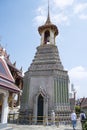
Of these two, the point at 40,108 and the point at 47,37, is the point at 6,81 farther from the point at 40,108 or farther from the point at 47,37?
the point at 47,37

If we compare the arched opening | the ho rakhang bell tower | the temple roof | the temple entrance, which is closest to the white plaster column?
the temple roof

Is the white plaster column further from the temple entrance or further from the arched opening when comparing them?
the arched opening

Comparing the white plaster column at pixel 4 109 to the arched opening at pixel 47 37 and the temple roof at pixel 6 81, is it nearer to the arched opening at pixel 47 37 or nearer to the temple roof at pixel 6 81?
the temple roof at pixel 6 81

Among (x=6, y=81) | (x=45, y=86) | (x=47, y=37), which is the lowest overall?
(x=6, y=81)

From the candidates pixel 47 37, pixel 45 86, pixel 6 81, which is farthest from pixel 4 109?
pixel 47 37

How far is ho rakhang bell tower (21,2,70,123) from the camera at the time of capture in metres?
21.7

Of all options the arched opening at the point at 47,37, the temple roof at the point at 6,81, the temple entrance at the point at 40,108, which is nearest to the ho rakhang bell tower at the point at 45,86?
the temple entrance at the point at 40,108

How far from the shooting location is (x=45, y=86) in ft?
73.7

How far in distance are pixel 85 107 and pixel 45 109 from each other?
1234 inches

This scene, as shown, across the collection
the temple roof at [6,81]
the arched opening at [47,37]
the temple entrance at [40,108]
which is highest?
the arched opening at [47,37]

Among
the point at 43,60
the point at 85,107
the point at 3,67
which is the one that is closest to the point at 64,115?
the point at 43,60

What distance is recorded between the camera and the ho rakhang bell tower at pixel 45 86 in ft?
71.1

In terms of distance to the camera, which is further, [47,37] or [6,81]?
[47,37]

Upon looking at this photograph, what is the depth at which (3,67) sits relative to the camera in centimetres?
1299
